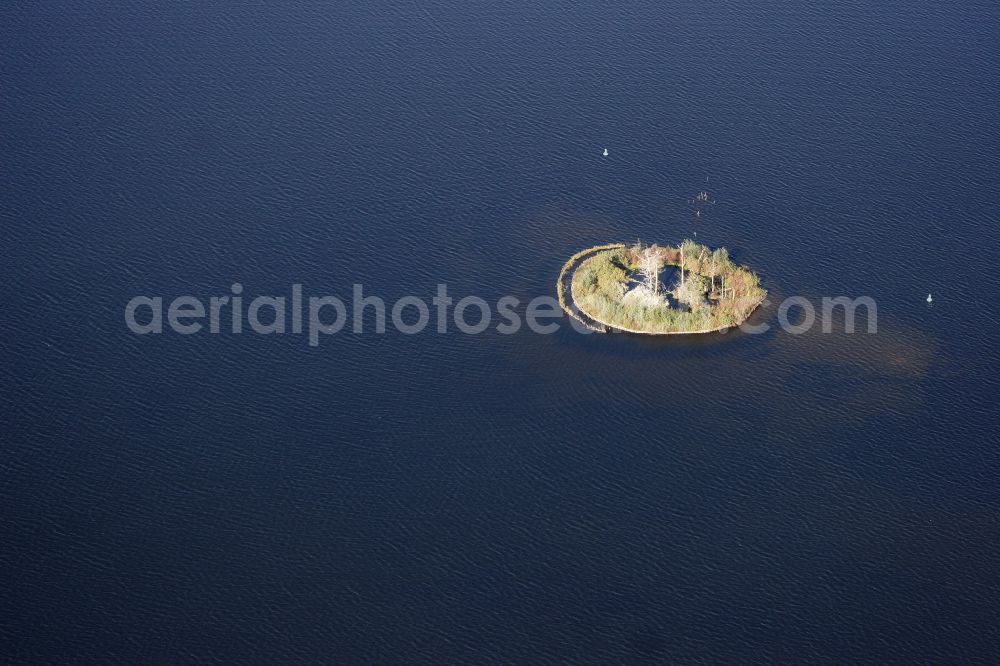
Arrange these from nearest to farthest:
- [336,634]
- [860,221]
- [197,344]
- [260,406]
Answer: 1. [336,634]
2. [260,406]
3. [197,344]
4. [860,221]

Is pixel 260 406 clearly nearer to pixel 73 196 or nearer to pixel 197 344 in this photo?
pixel 197 344

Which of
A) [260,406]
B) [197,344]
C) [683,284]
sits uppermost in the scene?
[683,284]

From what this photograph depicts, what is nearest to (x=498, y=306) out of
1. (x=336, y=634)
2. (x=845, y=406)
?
(x=845, y=406)

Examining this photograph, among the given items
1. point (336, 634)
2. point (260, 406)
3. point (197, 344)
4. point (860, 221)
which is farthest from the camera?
Answer: point (860, 221)

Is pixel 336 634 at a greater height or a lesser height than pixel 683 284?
lesser

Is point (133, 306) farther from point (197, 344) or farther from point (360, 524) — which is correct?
point (360, 524)

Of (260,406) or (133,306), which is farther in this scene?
(133,306)
